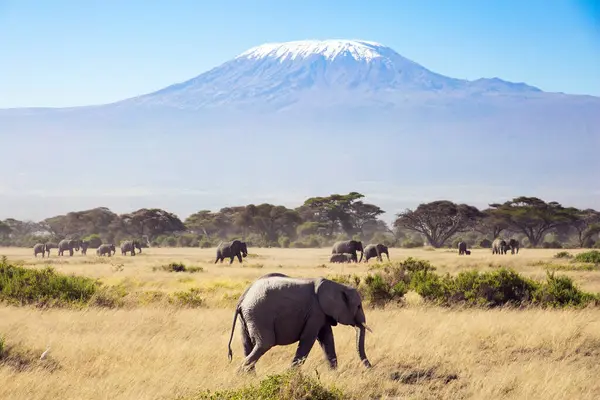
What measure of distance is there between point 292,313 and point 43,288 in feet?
34.2

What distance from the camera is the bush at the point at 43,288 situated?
18766 mm

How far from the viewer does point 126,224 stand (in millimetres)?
91562

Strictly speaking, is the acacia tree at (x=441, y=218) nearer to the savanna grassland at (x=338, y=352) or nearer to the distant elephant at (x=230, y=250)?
the distant elephant at (x=230, y=250)

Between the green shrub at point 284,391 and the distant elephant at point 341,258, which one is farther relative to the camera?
the distant elephant at point 341,258

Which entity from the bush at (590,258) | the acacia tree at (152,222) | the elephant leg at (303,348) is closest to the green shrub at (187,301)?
the elephant leg at (303,348)

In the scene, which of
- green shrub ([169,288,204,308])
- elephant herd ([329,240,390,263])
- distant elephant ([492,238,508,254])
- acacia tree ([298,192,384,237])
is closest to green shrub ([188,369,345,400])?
green shrub ([169,288,204,308])

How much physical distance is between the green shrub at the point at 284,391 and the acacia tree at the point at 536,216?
248 feet

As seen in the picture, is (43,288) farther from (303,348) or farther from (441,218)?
(441,218)

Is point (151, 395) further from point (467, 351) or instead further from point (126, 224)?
point (126, 224)

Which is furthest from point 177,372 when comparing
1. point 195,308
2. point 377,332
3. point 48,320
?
point 195,308

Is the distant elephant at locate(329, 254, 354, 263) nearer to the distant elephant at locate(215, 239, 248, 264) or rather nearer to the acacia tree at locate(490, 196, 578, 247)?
the distant elephant at locate(215, 239, 248, 264)

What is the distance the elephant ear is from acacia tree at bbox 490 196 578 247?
2899 inches

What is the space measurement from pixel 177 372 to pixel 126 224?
82.8m

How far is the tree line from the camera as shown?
8150cm
